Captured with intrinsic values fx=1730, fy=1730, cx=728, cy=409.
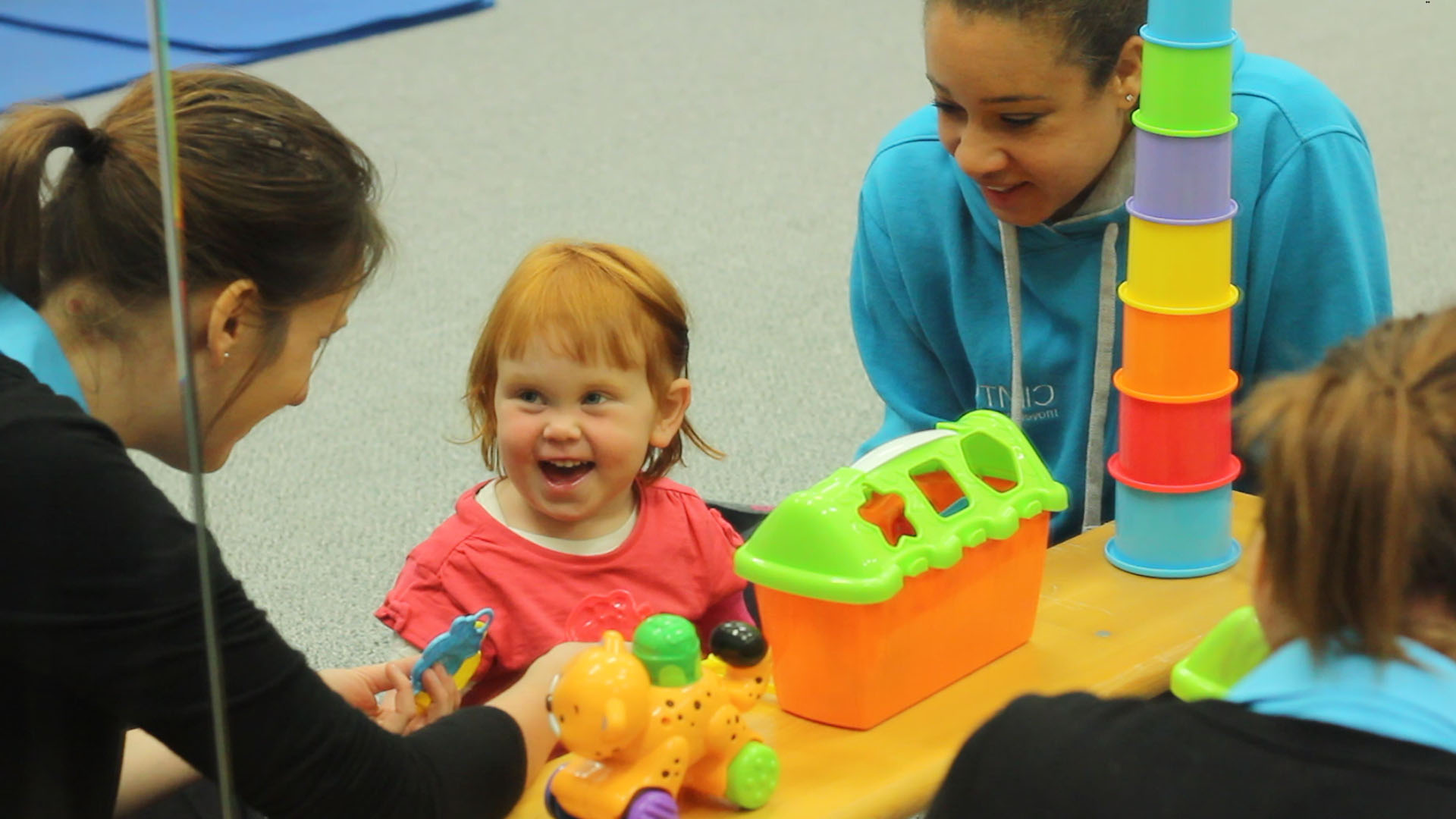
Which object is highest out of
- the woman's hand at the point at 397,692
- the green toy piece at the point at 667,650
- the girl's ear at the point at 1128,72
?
the girl's ear at the point at 1128,72

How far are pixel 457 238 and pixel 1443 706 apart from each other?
220 centimetres

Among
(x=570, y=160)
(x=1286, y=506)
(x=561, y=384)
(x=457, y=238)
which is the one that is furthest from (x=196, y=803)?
(x=570, y=160)

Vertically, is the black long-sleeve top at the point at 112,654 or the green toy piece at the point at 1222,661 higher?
the black long-sleeve top at the point at 112,654

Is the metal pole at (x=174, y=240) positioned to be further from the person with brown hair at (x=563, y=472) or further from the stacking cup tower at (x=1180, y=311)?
the stacking cup tower at (x=1180, y=311)

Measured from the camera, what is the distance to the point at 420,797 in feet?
2.59

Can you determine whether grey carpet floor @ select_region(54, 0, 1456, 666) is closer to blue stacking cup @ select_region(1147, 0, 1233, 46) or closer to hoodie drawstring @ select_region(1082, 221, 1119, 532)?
hoodie drawstring @ select_region(1082, 221, 1119, 532)

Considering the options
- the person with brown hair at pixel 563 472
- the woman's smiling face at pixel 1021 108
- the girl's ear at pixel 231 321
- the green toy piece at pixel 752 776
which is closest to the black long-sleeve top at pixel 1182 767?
the green toy piece at pixel 752 776

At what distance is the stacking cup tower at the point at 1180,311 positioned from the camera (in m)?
0.99

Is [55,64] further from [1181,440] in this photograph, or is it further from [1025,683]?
[1181,440]

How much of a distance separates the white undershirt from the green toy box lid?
0.25 metres

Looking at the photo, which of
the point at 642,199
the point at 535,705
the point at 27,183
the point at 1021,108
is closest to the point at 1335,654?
the point at 535,705

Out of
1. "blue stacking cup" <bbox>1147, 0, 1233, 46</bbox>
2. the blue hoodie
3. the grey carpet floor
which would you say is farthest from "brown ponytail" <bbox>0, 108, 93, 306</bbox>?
the blue hoodie

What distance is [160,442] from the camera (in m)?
0.62

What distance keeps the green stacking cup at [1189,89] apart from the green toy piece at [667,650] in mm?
439
